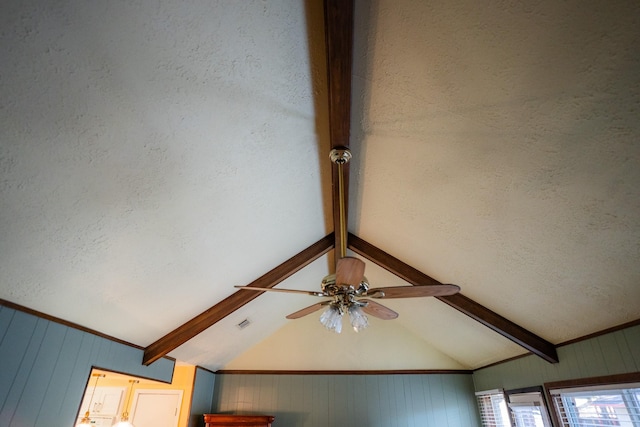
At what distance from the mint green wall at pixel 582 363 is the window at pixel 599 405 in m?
0.13

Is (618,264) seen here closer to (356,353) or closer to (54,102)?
(54,102)

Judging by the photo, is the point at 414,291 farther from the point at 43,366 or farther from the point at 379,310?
the point at 43,366

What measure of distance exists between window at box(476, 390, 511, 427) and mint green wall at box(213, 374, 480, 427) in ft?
0.52

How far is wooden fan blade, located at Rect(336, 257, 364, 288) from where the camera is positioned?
196 cm

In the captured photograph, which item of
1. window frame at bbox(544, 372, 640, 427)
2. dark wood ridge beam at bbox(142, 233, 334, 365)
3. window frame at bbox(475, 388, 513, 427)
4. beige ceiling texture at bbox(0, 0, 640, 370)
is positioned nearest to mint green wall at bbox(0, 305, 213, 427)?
beige ceiling texture at bbox(0, 0, 640, 370)

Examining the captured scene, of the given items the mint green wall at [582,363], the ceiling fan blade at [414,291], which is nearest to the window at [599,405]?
the mint green wall at [582,363]

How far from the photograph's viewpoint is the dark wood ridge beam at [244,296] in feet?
11.9

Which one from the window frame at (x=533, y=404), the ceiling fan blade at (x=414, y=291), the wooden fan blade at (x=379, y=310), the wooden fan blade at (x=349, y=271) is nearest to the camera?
the wooden fan blade at (x=349, y=271)

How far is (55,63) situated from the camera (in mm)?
1350

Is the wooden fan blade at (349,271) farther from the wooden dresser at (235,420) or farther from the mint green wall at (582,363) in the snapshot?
the wooden dresser at (235,420)

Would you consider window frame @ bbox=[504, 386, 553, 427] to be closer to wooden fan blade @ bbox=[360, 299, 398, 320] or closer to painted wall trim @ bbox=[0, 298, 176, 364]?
wooden fan blade @ bbox=[360, 299, 398, 320]

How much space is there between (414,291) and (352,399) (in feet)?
A: 12.9

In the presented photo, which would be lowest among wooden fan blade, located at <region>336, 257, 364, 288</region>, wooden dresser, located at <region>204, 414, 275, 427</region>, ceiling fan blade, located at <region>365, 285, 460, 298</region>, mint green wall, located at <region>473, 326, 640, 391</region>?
wooden dresser, located at <region>204, 414, 275, 427</region>

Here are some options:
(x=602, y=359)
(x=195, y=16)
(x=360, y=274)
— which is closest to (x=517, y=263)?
(x=602, y=359)
